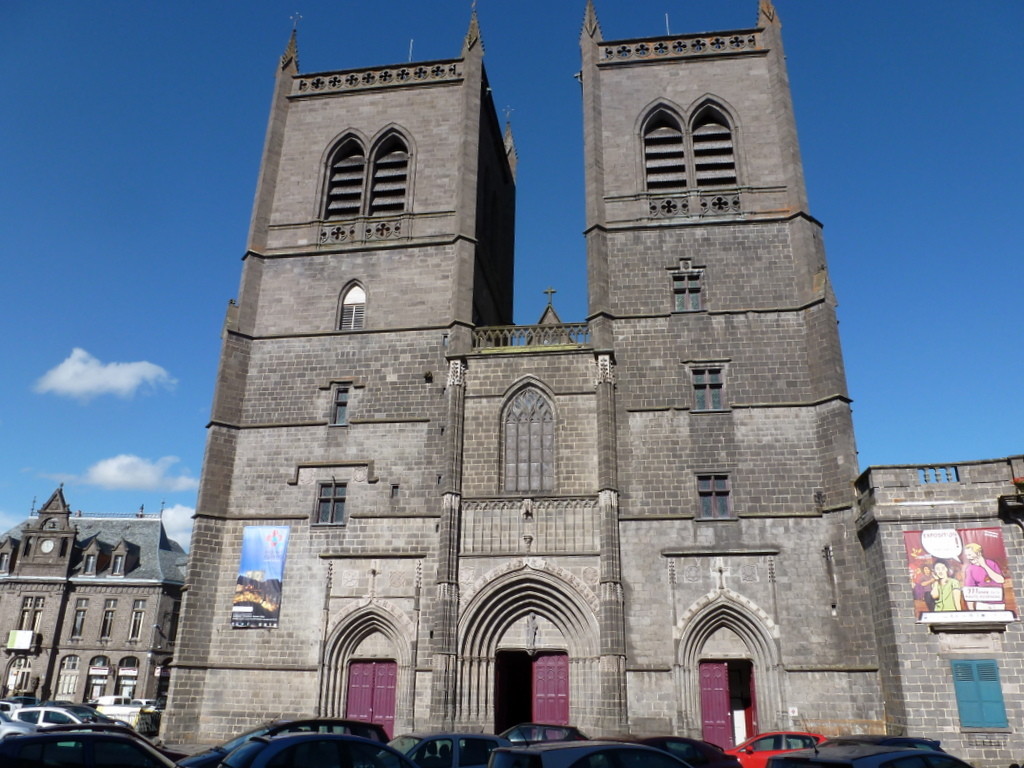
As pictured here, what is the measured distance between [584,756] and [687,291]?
17.7 m

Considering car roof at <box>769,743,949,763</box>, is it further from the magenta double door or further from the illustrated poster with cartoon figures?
the magenta double door

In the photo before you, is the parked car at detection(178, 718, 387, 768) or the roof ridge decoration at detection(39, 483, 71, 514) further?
the roof ridge decoration at detection(39, 483, 71, 514)

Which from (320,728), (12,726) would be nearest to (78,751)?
(320,728)

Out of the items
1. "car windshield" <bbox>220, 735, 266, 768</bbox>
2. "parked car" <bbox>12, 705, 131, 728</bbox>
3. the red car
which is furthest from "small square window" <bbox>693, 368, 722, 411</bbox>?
"parked car" <bbox>12, 705, 131, 728</bbox>

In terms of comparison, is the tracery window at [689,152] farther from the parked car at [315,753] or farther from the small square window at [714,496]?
the parked car at [315,753]

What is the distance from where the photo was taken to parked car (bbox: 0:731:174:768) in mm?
8195

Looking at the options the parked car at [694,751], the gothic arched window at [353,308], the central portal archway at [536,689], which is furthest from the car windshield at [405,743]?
the gothic arched window at [353,308]

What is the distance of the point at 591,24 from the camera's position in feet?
90.1

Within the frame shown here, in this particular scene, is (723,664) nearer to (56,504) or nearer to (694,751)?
(694,751)

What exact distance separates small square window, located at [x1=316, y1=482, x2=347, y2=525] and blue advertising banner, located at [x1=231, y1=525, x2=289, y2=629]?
3.52ft

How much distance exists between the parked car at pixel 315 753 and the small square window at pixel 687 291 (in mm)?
16959

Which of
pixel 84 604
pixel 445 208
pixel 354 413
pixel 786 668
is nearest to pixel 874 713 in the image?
pixel 786 668

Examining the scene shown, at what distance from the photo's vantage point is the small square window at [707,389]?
21578 mm

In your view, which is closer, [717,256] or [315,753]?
[315,753]
